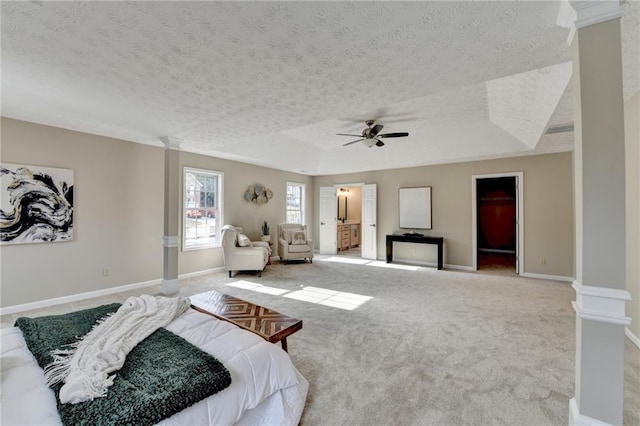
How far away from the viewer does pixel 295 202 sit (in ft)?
25.9

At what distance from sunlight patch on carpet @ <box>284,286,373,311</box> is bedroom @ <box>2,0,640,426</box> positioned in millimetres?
2485

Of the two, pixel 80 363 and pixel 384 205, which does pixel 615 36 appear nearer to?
pixel 80 363

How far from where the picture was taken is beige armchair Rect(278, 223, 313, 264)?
634 cm

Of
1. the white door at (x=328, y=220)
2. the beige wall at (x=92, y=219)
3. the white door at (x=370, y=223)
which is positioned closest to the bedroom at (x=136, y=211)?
the beige wall at (x=92, y=219)

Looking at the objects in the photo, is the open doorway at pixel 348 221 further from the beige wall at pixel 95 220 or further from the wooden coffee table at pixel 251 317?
the wooden coffee table at pixel 251 317

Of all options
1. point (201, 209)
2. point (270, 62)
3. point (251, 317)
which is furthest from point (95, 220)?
point (270, 62)

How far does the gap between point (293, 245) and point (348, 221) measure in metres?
3.38

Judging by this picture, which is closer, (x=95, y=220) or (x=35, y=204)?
(x=35, y=204)

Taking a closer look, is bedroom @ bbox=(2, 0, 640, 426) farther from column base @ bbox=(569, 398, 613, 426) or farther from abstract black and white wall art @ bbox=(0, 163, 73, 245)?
column base @ bbox=(569, 398, 613, 426)

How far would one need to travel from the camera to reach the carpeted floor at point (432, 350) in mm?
1717

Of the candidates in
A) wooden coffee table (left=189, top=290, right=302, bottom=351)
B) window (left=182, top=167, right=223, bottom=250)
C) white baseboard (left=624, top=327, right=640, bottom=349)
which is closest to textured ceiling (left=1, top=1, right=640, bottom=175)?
window (left=182, top=167, right=223, bottom=250)

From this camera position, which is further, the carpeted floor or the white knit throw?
the carpeted floor

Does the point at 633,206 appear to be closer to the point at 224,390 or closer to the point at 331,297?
the point at 331,297

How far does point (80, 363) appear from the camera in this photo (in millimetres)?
1165
